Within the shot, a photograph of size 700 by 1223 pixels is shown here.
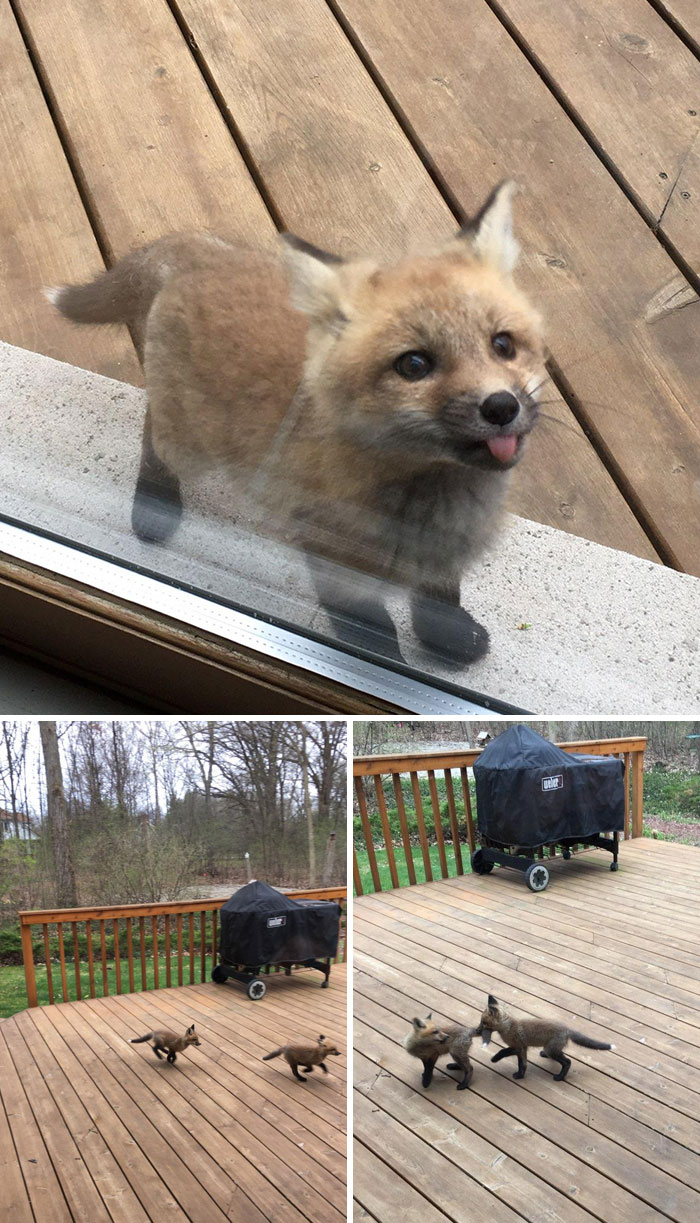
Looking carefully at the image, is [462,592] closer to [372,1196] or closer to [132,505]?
[132,505]

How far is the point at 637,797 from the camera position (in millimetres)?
880

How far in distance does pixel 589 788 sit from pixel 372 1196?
362 mm

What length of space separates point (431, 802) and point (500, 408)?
1.07 feet

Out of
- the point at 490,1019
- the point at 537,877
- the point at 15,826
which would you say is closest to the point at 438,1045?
the point at 490,1019

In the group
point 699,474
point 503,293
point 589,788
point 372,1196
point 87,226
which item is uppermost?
point 87,226

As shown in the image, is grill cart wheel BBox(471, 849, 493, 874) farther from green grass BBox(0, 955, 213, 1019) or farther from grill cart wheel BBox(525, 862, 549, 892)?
green grass BBox(0, 955, 213, 1019)

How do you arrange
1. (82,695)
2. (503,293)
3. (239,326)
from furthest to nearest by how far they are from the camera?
(82,695), (239,326), (503,293)

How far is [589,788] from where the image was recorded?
89 cm

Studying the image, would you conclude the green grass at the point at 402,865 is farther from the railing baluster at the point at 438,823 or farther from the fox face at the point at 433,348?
the fox face at the point at 433,348

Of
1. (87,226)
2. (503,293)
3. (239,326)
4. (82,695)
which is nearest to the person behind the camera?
(503,293)

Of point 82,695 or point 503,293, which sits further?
point 82,695

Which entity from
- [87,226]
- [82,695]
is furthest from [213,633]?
[87,226]

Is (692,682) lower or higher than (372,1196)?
higher

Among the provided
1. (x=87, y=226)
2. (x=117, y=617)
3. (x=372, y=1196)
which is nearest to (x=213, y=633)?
(x=117, y=617)
